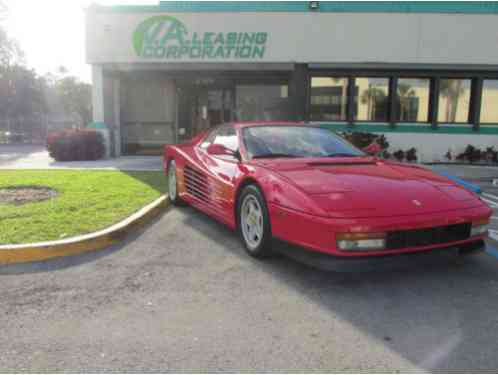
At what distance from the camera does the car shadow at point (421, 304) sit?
2.21 m

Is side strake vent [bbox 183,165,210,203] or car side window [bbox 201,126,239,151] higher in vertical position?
car side window [bbox 201,126,239,151]

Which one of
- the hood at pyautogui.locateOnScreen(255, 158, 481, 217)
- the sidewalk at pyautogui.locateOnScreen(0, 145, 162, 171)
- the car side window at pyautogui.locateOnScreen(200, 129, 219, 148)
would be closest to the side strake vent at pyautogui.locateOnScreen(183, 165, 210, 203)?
the car side window at pyautogui.locateOnScreen(200, 129, 219, 148)

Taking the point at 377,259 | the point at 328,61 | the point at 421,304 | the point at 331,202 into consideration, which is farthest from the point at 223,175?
the point at 328,61

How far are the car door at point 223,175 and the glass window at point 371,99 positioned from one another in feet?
29.4

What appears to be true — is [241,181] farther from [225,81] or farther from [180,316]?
[225,81]

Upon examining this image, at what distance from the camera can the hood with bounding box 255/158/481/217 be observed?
2.93 meters

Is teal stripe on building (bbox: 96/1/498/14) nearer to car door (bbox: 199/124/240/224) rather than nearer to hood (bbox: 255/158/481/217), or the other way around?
car door (bbox: 199/124/240/224)

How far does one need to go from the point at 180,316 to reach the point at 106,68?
1170 cm

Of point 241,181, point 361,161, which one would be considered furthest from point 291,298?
point 361,161

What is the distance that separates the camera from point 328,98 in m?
12.8

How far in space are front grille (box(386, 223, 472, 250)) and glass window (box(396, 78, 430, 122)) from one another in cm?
1063

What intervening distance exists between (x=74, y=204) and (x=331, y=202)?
3732 mm

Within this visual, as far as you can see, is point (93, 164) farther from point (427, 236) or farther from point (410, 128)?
point (410, 128)

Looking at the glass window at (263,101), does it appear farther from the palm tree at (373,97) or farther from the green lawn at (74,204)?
the green lawn at (74,204)
